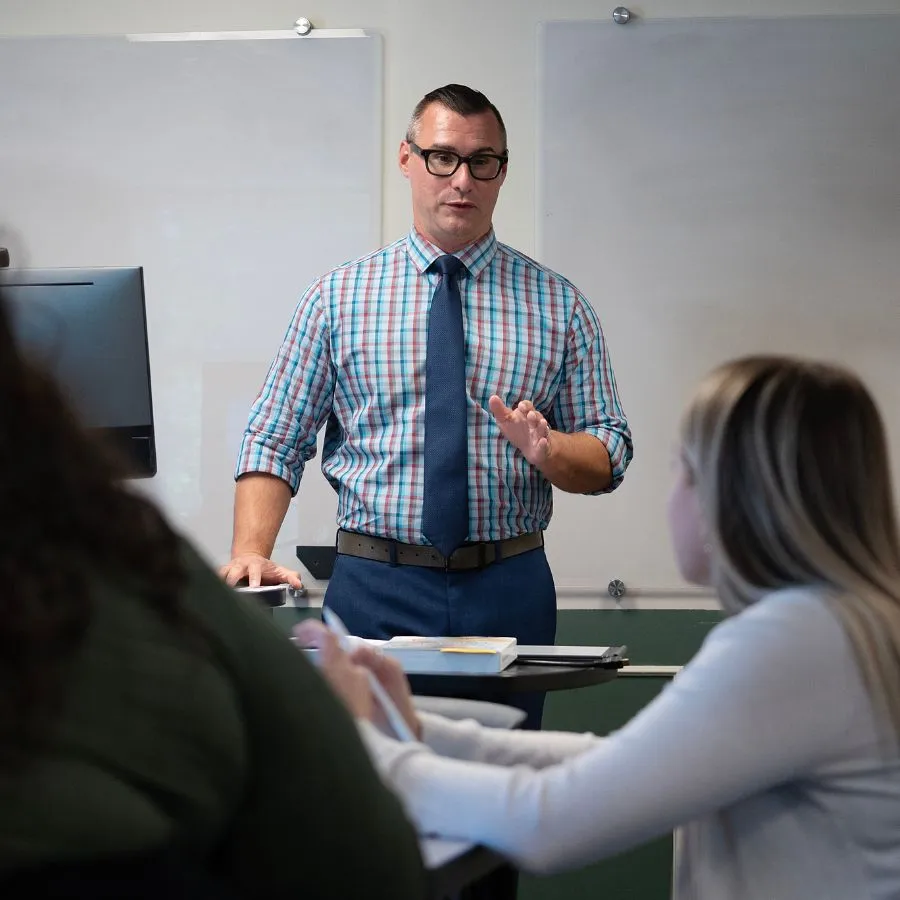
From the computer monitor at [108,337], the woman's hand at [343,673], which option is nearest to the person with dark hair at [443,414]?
→ the computer monitor at [108,337]

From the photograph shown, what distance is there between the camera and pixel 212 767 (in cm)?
65

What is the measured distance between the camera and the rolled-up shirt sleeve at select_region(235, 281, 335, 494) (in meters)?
2.57

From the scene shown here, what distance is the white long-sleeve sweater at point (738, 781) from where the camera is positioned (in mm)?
1097

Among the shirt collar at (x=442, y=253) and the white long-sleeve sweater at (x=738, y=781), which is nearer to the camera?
the white long-sleeve sweater at (x=738, y=781)

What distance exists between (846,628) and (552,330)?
5.27ft

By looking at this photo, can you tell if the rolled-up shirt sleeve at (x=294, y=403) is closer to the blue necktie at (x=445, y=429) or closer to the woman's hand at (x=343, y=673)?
the blue necktie at (x=445, y=429)

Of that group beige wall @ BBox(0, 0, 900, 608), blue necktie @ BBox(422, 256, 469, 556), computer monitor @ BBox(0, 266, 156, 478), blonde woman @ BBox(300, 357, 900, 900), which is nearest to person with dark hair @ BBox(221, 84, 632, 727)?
blue necktie @ BBox(422, 256, 469, 556)

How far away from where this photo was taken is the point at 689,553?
1.31 meters

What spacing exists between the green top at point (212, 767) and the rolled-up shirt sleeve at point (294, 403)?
1.85 m

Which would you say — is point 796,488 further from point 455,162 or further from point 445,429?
point 455,162

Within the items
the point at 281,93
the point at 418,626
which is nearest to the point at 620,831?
the point at 418,626

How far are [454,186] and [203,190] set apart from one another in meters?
1.10

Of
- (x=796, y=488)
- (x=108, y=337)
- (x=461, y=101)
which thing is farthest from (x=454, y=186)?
(x=796, y=488)

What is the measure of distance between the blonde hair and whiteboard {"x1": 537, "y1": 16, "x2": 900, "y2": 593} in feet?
6.85
